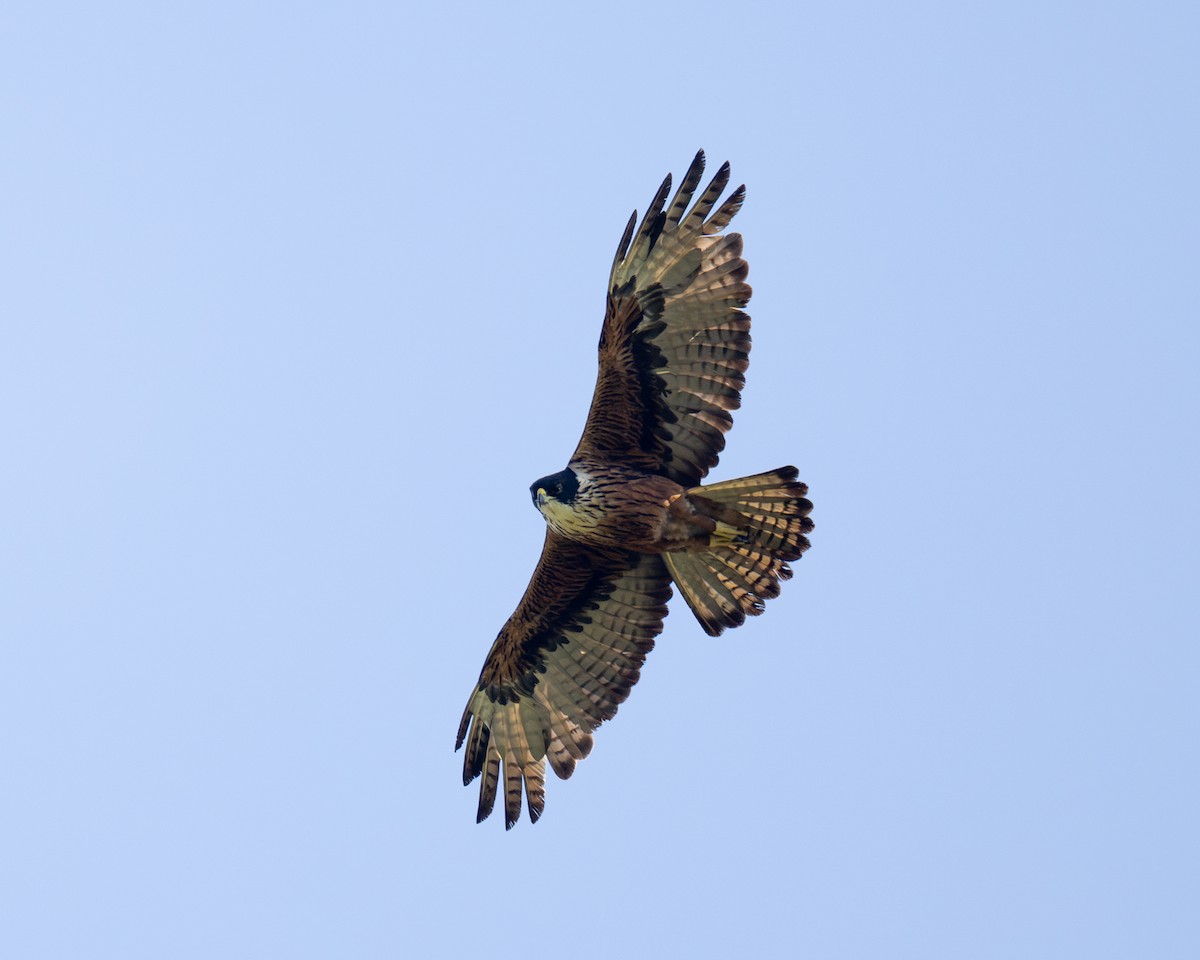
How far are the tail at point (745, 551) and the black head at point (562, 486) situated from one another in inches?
32.1

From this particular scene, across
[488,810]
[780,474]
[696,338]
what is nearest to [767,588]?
[780,474]

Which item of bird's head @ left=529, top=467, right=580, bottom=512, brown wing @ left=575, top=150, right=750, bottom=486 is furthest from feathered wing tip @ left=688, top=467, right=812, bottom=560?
bird's head @ left=529, top=467, right=580, bottom=512

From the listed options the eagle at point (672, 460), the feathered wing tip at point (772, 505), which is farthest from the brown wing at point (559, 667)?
the feathered wing tip at point (772, 505)

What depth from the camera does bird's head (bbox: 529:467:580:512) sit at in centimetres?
1298

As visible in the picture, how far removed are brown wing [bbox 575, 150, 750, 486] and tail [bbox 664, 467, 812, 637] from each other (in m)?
0.37

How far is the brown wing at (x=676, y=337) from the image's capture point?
12.8 m

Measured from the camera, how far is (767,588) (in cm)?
1329

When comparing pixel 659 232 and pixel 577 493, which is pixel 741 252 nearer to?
pixel 659 232

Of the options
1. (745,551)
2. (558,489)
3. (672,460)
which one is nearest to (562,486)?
(558,489)

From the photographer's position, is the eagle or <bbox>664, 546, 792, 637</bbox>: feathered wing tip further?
<bbox>664, 546, 792, 637</bbox>: feathered wing tip

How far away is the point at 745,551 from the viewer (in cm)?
1319

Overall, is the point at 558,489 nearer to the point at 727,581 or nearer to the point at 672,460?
the point at 672,460

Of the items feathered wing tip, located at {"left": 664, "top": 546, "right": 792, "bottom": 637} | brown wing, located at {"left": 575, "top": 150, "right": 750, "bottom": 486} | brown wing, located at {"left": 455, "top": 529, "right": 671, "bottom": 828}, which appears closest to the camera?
brown wing, located at {"left": 575, "top": 150, "right": 750, "bottom": 486}

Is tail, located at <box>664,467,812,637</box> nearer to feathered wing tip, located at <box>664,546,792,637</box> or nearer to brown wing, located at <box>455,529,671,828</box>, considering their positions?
feathered wing tip, located at <box>664,546,792,637</box>
